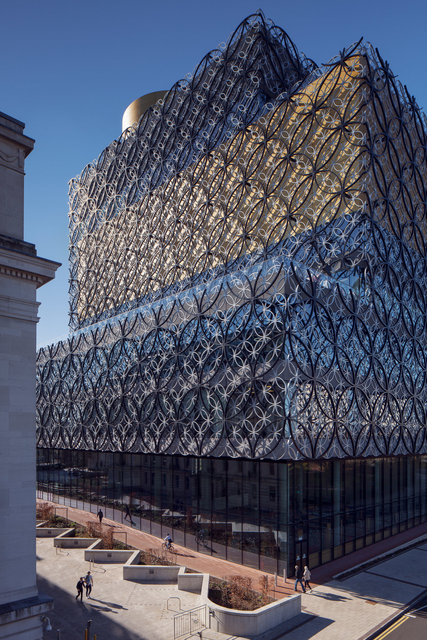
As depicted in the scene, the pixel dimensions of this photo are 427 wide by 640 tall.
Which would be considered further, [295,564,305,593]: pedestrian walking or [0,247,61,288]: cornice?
[295,564,305,593]: pedestrian walking

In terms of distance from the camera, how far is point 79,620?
75.7 feet

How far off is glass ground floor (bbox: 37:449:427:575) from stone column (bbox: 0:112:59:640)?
18140 millimetres

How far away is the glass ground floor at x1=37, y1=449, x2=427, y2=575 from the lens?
3048 cm

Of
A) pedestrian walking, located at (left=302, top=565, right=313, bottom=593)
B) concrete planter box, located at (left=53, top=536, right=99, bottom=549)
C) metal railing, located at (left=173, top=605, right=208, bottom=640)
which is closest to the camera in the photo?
metal railing, located at (left=173, top=605, right=208, bottom=640)

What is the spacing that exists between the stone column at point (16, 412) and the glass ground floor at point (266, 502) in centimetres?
1814

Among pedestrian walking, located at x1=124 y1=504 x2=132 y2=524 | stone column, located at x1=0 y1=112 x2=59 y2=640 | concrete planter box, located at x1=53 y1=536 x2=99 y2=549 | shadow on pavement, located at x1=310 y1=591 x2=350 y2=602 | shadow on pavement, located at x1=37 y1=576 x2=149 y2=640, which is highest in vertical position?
stone column, located at x1=0 y1=112 x2=59 y2=640

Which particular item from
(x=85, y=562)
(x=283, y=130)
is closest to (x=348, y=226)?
(x=283, y=130)

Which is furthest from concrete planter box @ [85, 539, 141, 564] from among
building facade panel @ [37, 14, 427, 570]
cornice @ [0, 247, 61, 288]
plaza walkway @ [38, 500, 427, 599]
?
cornice @ [0, 247, 61, 288]

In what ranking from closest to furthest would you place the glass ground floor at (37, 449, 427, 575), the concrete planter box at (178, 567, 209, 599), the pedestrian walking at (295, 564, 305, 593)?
the concrete planter box at (178, 567, 209, 599) → the pedestrian walking at (295, 564, 305, 593) → the glass ground floor at (37, 449, 427, 575)

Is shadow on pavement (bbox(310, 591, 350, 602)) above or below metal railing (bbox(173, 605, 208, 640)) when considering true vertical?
below

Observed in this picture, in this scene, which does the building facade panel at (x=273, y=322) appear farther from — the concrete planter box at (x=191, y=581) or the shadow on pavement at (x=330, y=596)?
the concrete planter box at (x=191, y=581)

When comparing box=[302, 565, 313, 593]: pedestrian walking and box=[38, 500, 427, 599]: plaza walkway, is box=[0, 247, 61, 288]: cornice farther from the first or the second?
box=[302, 565, 313, 593]: pedestrian walking

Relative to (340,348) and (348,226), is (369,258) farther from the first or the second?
(340,348)

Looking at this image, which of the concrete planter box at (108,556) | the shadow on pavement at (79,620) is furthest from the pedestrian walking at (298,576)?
the concrete planter box at (108,556)
